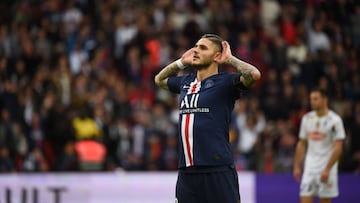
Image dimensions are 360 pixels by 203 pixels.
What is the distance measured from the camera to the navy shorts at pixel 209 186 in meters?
9.12

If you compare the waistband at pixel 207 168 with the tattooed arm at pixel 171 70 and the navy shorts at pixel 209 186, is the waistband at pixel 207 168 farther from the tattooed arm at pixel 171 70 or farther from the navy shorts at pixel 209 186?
the tattooed arm at pixel 171 70

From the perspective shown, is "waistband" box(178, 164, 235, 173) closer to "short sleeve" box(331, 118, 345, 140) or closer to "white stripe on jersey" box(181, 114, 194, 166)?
"white stripe on jersey" box(181, 114, 194, 166)

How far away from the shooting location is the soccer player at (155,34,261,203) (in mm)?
9117

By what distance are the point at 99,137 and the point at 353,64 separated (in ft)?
17.6

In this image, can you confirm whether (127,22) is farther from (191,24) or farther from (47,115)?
(47,115)

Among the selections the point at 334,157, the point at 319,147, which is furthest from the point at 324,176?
the point at 319,147

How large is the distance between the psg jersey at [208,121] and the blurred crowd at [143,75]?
737cm

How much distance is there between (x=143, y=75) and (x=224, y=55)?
10471 millimetres

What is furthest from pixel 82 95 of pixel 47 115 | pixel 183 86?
pixel 183 86

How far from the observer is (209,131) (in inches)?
360

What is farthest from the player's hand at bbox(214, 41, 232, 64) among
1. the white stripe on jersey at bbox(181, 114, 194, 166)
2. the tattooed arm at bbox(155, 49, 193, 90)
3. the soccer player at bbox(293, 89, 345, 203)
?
the soccer player at bbox(293, 89, 345, 203)

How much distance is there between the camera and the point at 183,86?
961 centimetres

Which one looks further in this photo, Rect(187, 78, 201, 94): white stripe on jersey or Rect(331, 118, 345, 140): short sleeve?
Rect(331, 118, 345, 140): short sleeve

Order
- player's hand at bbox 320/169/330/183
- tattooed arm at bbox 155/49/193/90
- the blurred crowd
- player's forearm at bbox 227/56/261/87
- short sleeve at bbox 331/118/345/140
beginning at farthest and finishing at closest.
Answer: the blurred crowd < short sleeve at bbox 331/118/345/140 < player's hand at bbox 320/169/330/183 < tattooed arm at bbox 155/49/193/90 < player's forearm at bbox 227/56/261/87
